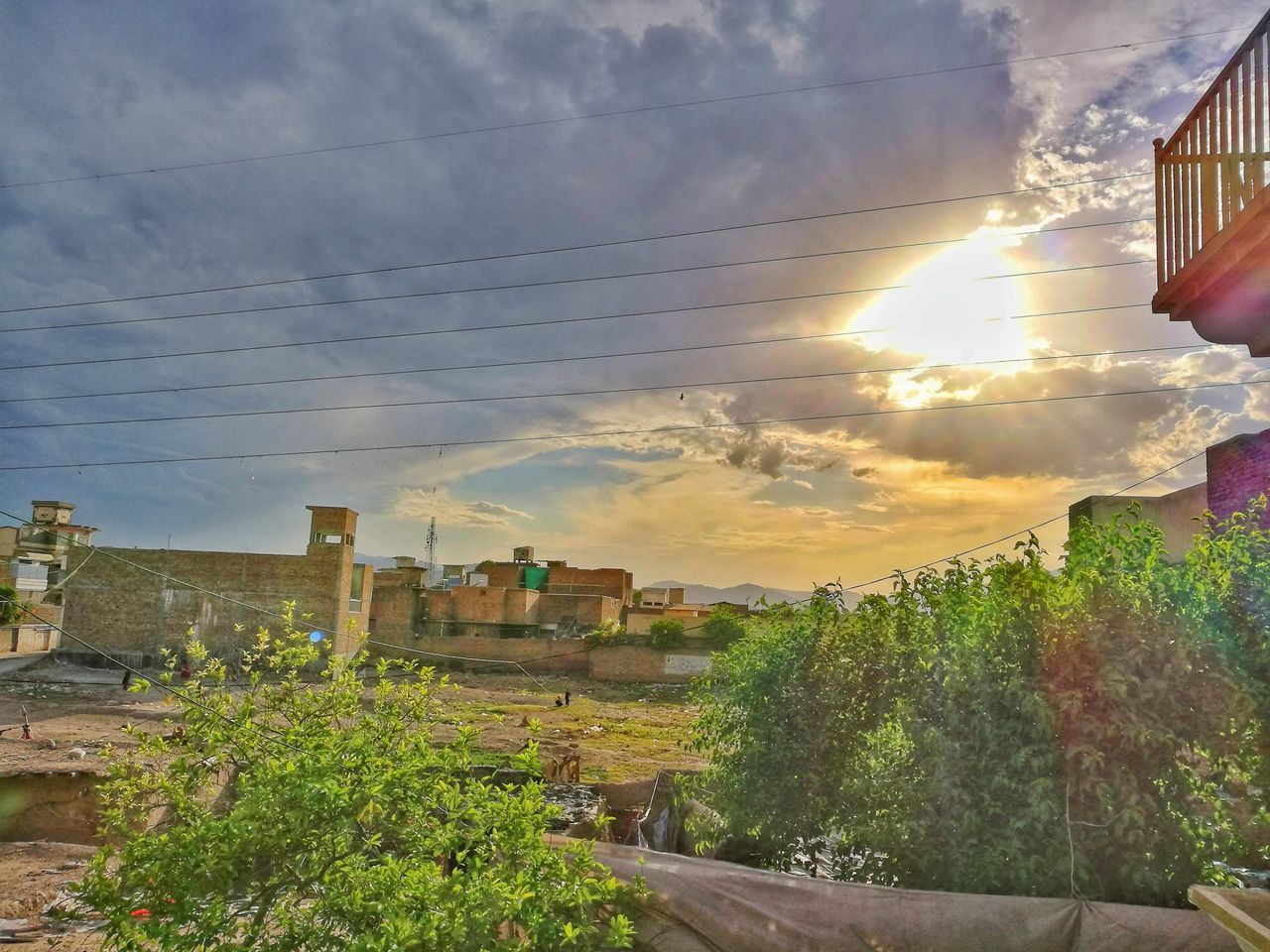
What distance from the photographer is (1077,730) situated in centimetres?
491

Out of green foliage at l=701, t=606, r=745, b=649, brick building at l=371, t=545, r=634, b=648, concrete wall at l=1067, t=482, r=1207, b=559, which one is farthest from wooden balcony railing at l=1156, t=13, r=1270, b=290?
brick building at l=371, t=545, r=634, b=648

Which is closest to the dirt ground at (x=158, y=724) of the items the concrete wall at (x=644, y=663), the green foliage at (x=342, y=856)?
the green foliage at (x=342, y=856)

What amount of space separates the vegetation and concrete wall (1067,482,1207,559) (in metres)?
3.87

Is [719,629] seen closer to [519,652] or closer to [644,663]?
[644,663]

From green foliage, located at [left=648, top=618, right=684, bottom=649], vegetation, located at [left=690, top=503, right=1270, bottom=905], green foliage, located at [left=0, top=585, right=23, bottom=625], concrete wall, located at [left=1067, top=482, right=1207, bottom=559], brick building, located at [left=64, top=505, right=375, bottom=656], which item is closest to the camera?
vegetation, located at [left=690, top=503, right=1270, bottom=905]

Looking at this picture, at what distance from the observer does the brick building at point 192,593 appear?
37.1 m

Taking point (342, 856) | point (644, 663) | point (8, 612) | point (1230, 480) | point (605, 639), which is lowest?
point (644, 663)

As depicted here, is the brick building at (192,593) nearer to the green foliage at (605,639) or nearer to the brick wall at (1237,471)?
the green foliage at (605,639)

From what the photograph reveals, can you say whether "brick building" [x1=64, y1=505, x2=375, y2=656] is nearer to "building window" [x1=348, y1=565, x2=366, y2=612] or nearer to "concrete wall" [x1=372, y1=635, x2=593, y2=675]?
"building window" [x1=348, y1=565, x2=366, y2=612]

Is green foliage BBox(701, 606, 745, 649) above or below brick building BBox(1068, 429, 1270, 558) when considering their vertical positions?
below

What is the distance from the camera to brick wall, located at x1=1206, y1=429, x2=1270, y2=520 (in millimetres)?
6633

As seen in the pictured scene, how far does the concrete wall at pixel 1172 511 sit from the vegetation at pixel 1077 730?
3873 mm

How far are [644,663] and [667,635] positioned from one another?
6.01ft

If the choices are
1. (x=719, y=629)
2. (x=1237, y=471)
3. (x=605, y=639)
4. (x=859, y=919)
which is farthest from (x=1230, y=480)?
(x=605, y=639)
